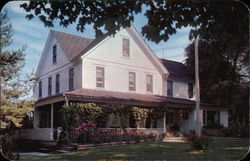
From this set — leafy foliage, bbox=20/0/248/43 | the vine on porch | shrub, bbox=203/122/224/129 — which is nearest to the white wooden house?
shrub, bbox=203/122/224/129

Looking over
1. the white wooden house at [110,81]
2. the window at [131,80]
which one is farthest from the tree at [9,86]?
the window at [131,80]

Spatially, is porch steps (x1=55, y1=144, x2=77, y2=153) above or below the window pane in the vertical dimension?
below

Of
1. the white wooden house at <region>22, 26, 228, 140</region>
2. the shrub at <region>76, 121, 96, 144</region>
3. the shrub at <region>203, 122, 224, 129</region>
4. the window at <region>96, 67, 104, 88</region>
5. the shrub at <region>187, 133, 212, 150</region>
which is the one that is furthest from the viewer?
the window at <region>96, 67, 104, 88</region>

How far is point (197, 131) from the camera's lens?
8617 mm

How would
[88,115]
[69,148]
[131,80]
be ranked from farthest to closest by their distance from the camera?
[88,115]
[131,80]
[69,148]

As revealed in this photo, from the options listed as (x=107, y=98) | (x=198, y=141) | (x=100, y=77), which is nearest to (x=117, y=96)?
(x=107, y=98)

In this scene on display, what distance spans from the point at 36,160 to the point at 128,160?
209 cm

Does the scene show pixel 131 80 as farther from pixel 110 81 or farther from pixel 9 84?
pixel 9 84

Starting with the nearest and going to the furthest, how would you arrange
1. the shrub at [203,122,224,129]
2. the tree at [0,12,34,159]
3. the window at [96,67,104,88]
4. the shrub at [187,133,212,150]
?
the tree at [0,12,34,159] → the shrub at [187,133,212,150] → the shrub at [203,122,224,129] → the window at [96,67,104,88]

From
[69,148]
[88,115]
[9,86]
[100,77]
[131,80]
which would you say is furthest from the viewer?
[88,115]

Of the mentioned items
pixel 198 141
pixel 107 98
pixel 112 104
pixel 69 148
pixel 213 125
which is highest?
pixel 107 98

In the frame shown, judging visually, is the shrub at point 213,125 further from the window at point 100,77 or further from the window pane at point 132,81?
the window at point 100,77

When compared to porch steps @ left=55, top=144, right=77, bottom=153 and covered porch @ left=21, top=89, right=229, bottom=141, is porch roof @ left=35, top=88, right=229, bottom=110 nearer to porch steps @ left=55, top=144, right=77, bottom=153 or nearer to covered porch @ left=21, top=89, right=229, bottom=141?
covered porch @ left=21, top=89, right=229, bottom=141

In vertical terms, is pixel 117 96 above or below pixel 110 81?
below
